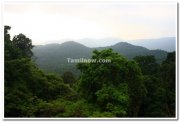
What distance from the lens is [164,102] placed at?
60.7 ft

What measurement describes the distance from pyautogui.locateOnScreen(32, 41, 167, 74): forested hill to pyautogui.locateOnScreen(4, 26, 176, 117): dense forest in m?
0.16

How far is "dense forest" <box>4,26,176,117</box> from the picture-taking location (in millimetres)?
17891

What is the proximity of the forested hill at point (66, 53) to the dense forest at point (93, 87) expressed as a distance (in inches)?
6.1

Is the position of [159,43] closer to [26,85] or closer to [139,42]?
[139,42]

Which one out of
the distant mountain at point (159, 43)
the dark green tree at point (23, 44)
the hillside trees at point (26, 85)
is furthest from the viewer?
the dark green tree at point (23, 44)

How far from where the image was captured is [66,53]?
18078 millimetres

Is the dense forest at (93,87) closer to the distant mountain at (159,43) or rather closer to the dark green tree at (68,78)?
the dark green tree at (68,78)

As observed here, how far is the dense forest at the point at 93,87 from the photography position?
58.7 feet

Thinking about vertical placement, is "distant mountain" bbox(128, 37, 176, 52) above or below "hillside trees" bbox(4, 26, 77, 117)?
above

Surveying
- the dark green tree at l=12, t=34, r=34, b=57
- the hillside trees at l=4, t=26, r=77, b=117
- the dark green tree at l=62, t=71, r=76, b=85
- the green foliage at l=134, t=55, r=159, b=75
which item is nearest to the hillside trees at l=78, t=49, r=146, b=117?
the green foliage at l=134, t=55, r=159, b=75

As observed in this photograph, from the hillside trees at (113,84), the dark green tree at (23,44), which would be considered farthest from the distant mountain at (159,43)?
the dark green tree at (23,44)

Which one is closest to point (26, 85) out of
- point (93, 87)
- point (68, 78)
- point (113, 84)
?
point (68, 78)

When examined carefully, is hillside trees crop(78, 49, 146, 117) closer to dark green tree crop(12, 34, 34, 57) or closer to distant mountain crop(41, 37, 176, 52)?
distant mountain crop(41, 37, 176, 52)

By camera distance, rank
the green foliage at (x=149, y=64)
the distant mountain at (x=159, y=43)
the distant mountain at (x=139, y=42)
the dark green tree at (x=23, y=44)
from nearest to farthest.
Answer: the distant mountain at (x=159, y=43) → the distant mountain at (x=139, y=42) → the dark green tree at (x=23, y=44) → the green foliage at (x=149, y=64)
